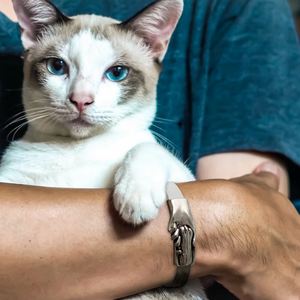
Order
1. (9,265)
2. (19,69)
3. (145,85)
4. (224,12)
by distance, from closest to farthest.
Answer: (9,265), (145,85), (19,69), (224,12)

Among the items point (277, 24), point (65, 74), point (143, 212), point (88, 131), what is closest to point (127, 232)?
point (143, 212)

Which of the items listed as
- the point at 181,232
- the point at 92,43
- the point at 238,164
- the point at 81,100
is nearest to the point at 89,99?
the point at 81,100

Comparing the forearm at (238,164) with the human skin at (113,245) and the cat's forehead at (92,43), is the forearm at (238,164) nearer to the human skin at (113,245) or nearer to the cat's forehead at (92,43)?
the human skin at (113,245)

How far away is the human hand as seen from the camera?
80 cm

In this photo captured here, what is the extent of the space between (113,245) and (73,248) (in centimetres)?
10

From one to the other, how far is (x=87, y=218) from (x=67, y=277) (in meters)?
0.15

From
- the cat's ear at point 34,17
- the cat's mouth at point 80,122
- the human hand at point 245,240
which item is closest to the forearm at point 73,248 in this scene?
the human hand at point 245,240

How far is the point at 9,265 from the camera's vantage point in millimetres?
657

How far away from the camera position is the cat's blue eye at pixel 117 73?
1.04 metres

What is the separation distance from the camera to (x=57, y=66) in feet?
3.43

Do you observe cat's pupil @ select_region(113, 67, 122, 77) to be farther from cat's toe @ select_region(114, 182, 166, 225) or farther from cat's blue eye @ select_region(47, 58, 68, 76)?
cat's toe @ select_region(114, 182, 166, 225)

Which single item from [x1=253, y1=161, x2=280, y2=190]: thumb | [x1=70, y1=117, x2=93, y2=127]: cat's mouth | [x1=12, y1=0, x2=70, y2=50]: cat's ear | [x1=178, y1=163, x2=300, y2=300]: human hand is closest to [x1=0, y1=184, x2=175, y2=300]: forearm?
[x1=178, y1=163, x2=300, y2=300]: human hand

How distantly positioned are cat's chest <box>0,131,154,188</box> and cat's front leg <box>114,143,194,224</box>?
180 millimetres

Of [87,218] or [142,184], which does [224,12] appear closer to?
[142,184]
